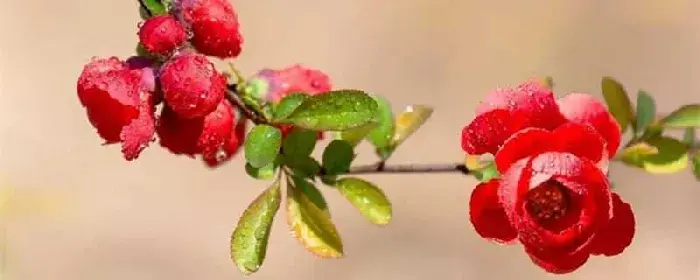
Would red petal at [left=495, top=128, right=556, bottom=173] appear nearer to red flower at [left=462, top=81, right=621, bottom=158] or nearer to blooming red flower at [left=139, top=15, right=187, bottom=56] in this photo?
red flower at [left=462, top=81, right=621, bottom=158]

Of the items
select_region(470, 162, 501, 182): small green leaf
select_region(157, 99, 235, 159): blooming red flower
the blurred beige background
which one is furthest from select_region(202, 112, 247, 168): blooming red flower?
the blurred beige background

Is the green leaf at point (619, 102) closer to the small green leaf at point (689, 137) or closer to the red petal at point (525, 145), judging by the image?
the small green leaf at point (689, 137)

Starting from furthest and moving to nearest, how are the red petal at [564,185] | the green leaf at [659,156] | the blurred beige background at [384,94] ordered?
the blurred beige background at [384,94] → the green leaf at [659,156] → the red petal at [564,185]

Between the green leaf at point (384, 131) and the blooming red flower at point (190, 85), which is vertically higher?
the blooming red flower at point (190, 85)

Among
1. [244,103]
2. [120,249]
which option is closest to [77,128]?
[120,249]

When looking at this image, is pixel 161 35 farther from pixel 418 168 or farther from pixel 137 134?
pixel 418 168

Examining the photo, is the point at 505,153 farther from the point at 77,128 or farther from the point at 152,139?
the point at 77,128

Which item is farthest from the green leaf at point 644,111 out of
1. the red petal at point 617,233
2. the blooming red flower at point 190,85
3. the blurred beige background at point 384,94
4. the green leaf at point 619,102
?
the blurred beige background at point 384,94

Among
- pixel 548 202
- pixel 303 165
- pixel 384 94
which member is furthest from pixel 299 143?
pixel 384 94
